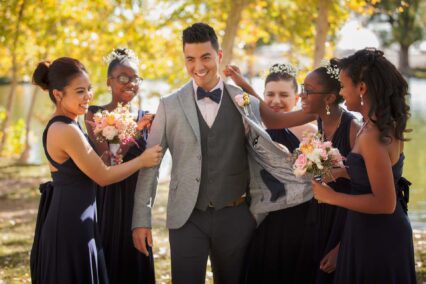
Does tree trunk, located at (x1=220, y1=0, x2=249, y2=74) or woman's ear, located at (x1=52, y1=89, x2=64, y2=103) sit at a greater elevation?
tree trunk, located at (x1=220, y1=0, x2=249, y2=74)

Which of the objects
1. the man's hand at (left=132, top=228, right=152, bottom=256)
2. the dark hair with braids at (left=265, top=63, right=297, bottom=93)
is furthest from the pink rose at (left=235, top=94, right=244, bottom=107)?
the dark hair with braids at (left=265, top=63, right=297, bottom=93)

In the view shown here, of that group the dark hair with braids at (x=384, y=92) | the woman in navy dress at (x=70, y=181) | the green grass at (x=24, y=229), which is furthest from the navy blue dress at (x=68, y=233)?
the green grass at (x=24, y=229)

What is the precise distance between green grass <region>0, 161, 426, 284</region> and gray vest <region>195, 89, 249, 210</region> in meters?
2.73

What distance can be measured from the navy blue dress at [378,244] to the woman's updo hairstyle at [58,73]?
2046 millimetres

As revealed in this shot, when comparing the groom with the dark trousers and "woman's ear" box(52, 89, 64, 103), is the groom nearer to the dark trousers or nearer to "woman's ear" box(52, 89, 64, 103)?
the dark trousers

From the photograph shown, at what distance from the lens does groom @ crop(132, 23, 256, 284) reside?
4438 mm

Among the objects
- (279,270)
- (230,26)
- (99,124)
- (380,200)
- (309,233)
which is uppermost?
(230,26)

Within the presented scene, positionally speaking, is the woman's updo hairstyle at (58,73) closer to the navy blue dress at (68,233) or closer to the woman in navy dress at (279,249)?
the navy blue dress at (68,233)

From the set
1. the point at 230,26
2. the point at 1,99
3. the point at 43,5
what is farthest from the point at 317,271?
the point at 1,99

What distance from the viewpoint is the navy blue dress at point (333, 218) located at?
15.1 feet

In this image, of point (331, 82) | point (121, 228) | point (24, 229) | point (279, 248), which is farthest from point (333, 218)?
point (24, 229)

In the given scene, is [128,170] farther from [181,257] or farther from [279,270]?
[279,270]

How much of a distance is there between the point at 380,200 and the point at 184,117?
1.53 metres

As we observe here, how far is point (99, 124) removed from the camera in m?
4.90
